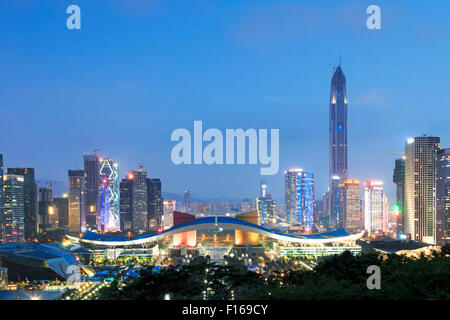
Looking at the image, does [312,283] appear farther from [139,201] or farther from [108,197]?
[108,197]

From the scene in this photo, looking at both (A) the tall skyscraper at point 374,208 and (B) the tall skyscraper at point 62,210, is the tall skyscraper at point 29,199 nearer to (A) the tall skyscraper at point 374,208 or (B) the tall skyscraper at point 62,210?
(B) the tall skyscraper at point 62,210

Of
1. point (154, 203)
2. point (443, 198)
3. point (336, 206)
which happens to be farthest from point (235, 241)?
point (336, 206)

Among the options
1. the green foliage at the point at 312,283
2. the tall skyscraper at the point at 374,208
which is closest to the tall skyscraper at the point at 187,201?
the tall skyscraper at the point at 374,208

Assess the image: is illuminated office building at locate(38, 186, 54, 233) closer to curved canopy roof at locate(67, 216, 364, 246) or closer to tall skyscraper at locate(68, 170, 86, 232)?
tall skyscraper at locate(68, 170, 86, 232)
